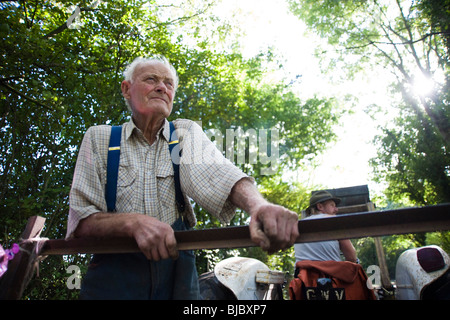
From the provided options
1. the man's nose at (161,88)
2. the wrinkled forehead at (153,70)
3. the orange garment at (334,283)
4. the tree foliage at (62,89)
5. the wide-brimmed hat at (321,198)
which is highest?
the tree foliage at (62,89)

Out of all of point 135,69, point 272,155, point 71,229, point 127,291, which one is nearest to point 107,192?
point 71,229

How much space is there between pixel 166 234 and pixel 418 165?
58.2ft

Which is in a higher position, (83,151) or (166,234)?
(83,151)

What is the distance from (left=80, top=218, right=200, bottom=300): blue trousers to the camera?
133 cm

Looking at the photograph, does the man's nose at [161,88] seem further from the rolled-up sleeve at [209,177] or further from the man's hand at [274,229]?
the man's hand at [274,229]

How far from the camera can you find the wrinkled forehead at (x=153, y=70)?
195 cm

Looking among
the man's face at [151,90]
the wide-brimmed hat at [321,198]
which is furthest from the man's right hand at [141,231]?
the wide-brimmed hat at [321,198]

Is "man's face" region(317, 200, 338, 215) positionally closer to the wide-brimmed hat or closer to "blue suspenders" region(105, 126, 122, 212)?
the wide-brimmed hat

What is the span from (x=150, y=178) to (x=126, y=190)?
0.13 meters

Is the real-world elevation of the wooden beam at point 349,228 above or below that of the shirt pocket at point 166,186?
below

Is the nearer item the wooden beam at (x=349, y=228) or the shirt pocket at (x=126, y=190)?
the wooden beam at (x=349, y=228)

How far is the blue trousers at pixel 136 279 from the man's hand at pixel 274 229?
1.95 feet

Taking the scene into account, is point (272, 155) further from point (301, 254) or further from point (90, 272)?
point (90, 272)
